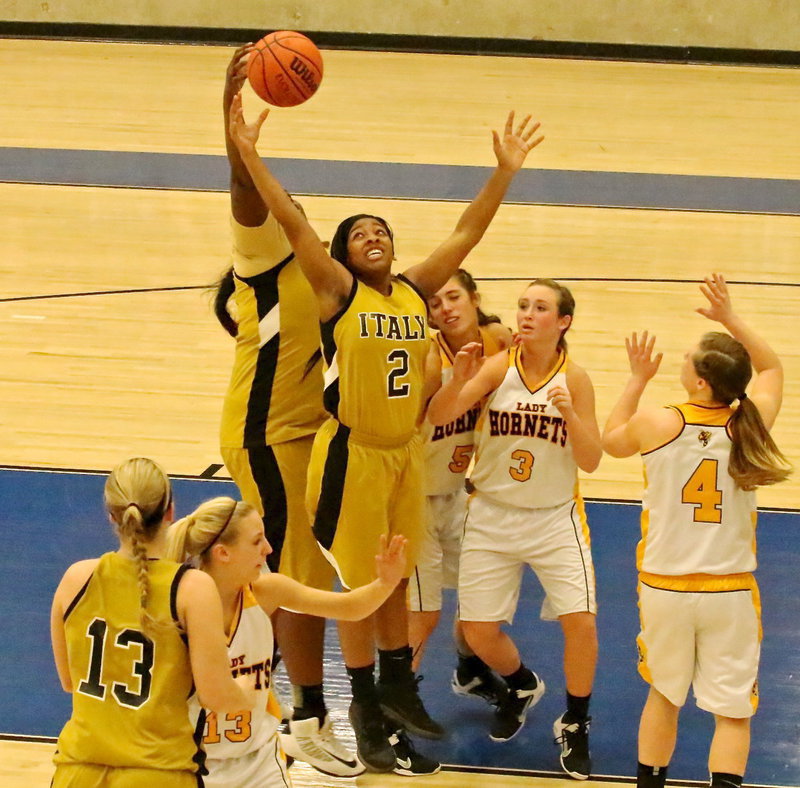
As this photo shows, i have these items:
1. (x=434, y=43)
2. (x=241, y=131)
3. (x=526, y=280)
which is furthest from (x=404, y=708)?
(x=434, y=43)

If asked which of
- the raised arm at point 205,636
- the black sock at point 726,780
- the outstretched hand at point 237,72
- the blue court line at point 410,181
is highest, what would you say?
the blue court line at point 410,181

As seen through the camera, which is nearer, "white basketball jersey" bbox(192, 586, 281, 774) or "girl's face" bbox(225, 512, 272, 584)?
"girl's face" bbox(225, 512, 272, 584)

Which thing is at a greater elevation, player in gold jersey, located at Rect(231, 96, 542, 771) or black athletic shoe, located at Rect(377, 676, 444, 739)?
player in gold jersey, located at Rect(231, 96, 542, 771)

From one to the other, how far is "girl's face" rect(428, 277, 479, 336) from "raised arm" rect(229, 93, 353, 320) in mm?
583

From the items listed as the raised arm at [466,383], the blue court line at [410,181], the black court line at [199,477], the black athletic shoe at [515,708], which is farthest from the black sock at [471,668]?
the blue court line at [410,181]

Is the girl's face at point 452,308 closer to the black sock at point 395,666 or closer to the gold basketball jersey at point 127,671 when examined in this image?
the black sock at point 395,666

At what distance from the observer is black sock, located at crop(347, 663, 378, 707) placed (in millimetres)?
4578

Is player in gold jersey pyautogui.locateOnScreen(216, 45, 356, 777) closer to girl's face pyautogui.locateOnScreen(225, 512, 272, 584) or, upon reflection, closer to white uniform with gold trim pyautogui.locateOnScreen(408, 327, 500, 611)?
white uniform with gold trim pyautogui.locateOnScreen(408, 327, 500, 611)

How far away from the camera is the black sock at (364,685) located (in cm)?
458

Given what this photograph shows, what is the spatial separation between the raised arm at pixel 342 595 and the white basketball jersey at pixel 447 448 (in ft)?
3.99

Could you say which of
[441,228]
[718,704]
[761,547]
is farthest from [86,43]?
[718,704]

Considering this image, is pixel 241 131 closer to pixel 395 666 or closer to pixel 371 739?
pixel 395 666

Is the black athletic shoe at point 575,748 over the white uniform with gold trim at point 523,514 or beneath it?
beneath

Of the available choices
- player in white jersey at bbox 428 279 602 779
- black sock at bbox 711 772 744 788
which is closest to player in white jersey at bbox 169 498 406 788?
player in white jersey at bbox 428 279 602 779
